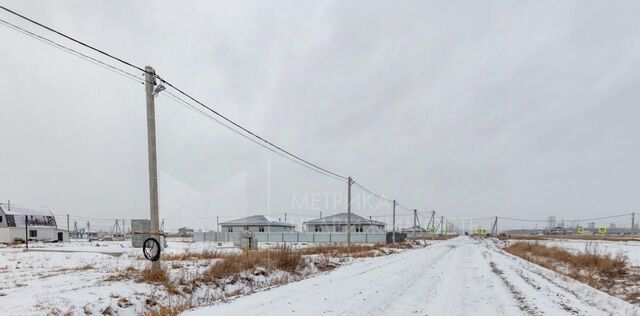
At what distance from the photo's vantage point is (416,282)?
494 inches

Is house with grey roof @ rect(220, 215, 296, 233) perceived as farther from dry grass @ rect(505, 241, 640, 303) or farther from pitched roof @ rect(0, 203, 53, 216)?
dry grass @ rect(505, 241, 640, 303)

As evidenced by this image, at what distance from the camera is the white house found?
48.4 m

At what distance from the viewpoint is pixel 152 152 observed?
1155 centimetres

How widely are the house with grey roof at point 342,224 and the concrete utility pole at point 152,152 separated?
57.4 m

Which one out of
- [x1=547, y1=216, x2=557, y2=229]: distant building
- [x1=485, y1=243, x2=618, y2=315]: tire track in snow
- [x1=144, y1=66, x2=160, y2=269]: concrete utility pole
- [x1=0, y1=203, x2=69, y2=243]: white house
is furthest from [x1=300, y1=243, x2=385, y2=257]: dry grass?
[x1=547, y1=216, x2=557, y2=229]: distant building

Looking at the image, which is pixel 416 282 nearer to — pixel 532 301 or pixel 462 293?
pixel 462 293

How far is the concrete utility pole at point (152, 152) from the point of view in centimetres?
1140

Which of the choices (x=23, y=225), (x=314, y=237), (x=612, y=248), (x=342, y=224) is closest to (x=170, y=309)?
(x=612, y=248)

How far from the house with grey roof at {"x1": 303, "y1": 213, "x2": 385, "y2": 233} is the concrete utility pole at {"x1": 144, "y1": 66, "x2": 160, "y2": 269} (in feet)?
188

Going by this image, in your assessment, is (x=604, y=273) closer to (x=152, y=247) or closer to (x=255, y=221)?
(x=152, y=247)

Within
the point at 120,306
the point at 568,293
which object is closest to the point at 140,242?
the point at 120,306

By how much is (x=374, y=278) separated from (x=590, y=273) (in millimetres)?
9466

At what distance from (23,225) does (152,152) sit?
60.8 m

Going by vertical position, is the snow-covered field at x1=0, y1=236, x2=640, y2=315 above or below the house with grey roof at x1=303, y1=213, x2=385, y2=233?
above
